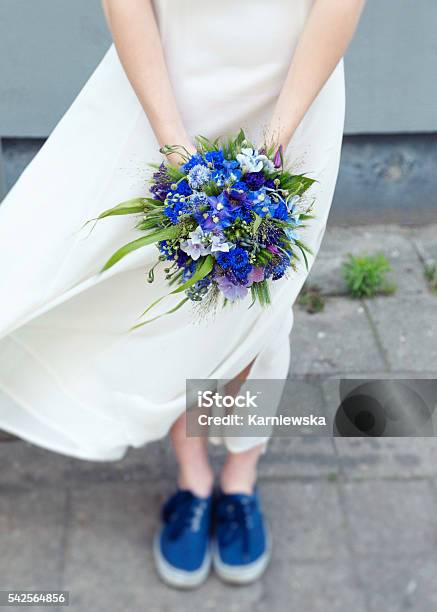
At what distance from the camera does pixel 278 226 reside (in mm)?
1387

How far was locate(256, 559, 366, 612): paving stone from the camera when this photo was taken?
2.01 m

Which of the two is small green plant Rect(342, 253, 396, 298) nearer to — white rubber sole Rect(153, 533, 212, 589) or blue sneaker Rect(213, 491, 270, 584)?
blue sneaker Rect(213, 491, 270, 584)

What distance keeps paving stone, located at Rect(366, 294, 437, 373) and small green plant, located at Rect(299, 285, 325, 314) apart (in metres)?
0.20

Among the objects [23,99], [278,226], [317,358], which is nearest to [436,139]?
[317,358]

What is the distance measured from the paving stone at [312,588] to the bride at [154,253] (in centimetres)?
7

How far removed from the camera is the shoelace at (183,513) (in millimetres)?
2086

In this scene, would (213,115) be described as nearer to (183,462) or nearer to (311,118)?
(311,118)

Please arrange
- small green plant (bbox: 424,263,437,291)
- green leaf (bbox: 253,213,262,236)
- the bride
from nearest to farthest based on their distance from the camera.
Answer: green leaf (bbox: 253,213,262,236), the bride, small green plant (bbox: 424,263,437,291)

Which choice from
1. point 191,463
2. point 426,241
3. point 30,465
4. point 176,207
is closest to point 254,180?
point 176,207

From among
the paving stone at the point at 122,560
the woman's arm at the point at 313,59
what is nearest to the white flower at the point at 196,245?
the woman's arm at the point at 313,59

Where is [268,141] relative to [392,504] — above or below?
above

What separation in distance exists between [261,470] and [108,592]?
0.62m

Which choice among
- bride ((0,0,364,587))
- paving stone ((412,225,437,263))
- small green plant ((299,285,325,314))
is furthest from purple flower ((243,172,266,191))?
paving stone ((412,225,437,263))

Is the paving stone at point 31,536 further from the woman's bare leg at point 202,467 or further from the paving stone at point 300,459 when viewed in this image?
Result: the paving stone at point 300,459
